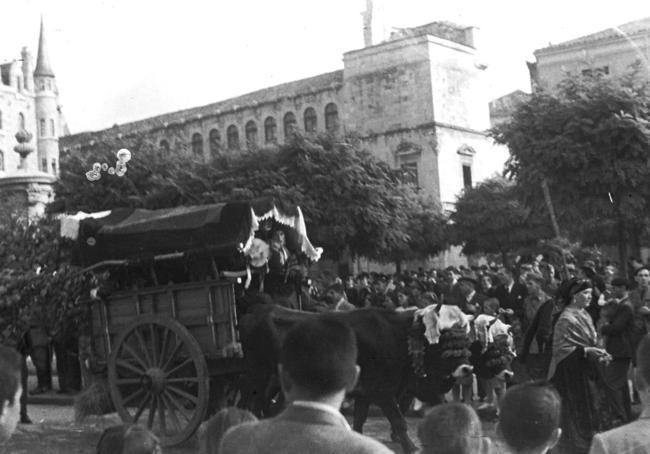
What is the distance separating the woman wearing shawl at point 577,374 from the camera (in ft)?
33.7

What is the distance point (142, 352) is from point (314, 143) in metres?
26.9

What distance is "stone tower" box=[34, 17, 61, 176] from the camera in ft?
298

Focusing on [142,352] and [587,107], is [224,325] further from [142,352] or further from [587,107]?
[587,107]

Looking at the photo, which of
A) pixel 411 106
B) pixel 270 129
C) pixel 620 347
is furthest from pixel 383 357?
pixel 270 129

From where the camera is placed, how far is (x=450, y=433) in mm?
4547

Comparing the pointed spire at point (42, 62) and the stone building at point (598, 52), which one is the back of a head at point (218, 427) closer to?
the stone building at point (598, 52)

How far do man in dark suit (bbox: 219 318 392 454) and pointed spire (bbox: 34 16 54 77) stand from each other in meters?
94.7

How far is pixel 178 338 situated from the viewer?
36.7 feet

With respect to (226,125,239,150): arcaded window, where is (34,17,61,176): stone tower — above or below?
above

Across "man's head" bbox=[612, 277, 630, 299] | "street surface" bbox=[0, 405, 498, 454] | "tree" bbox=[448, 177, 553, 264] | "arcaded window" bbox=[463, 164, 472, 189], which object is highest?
"arcaded window" bbox=[463, 164, 472, 189]

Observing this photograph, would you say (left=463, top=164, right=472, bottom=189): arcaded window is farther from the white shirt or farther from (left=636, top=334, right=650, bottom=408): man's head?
the white shirt

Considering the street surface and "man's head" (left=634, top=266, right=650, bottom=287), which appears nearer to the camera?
the street surface

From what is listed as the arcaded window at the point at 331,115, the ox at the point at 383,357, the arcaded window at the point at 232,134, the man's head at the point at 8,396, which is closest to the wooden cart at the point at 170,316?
the ox at the point at 383,357

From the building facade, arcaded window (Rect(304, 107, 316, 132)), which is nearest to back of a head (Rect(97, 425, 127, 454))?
arcaded window (Rect(304, 107, 316, 132))
